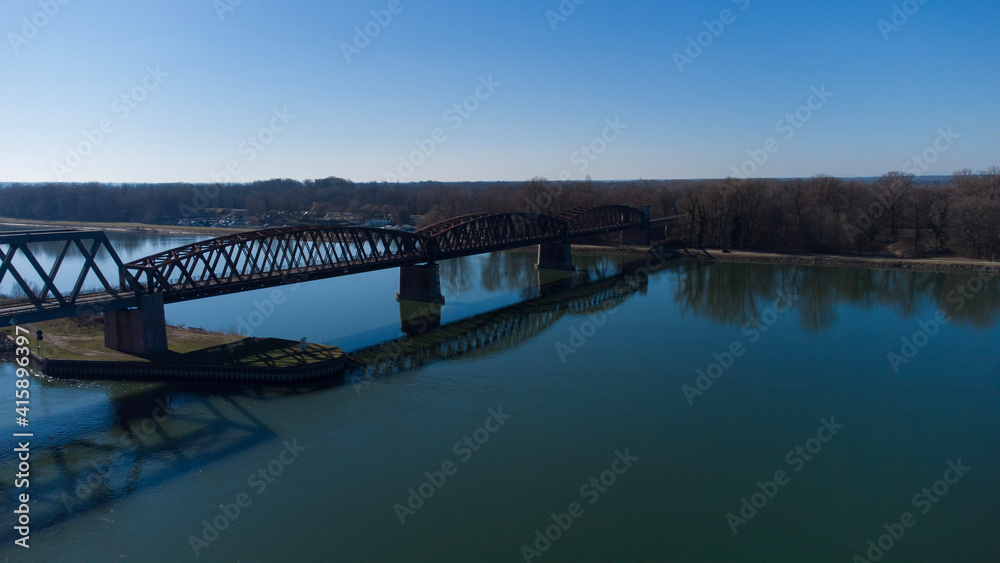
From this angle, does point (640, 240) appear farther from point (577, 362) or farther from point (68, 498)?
point (68, 498)

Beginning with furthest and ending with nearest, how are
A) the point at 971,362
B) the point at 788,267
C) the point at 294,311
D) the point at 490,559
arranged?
the point at 788,267 → the point at 294,311 → the point at 971,362 → the point at 490,559

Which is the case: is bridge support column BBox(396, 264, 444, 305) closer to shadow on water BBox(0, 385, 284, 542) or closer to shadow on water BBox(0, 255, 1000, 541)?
shadow on water BBox(0, 255, 1000, 541)

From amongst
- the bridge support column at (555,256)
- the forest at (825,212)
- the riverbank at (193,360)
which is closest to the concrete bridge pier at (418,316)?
the riverbank at (193,360)

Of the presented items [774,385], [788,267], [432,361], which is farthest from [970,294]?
[432,361]

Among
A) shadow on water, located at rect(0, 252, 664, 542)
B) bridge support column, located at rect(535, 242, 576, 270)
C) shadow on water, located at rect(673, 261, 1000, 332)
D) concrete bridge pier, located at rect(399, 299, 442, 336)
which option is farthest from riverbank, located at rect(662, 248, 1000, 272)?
shadow on water, located at rect(0, 252, 664, 542)

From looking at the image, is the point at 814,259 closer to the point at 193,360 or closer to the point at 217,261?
the point at 217,261

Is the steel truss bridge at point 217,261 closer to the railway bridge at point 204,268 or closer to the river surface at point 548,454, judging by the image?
the railway bridge at point 204,268
